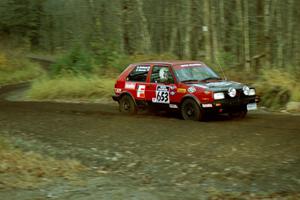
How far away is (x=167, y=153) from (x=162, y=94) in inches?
170

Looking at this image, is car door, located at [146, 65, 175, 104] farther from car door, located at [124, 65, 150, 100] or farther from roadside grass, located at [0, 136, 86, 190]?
roadside grass, located at [0, 136, 86, 190]

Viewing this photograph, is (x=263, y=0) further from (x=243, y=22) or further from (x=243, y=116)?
(x=243, y=116)

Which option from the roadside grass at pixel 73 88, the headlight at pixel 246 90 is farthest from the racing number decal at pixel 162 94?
the roadside grass at pixel 73 88

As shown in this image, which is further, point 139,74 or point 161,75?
point 139,74

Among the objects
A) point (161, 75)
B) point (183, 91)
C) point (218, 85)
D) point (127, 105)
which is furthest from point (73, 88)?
point (218, 85)

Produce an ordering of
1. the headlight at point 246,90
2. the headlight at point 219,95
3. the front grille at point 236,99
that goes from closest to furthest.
Result: the headlight at point 219,95 < the front grille at point 236,99 < the headlight at point 246,90

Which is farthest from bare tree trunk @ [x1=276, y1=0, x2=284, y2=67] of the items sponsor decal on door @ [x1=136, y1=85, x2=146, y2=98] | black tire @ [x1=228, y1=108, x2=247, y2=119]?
sponsor decal on door @ [x1=136, y1=85, x2=146, y2=98]

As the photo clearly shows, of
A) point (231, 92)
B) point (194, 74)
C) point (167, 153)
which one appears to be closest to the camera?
point (167, 153)

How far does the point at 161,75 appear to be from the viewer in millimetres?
14094

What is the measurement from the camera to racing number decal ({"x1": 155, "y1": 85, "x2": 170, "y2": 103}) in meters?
13.8

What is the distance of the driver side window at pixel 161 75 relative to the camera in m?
13.9

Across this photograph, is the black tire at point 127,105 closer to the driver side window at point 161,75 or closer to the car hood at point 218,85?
the driver side window at point 161,75

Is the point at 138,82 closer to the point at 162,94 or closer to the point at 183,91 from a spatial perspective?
the point at 162,94

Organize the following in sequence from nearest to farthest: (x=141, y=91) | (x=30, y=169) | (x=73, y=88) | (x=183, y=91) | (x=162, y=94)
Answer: (x=30, y=169) → (x=183, y=91) → (x=162, y=94) → (x=141, y=91) → (x=73, y=88)
